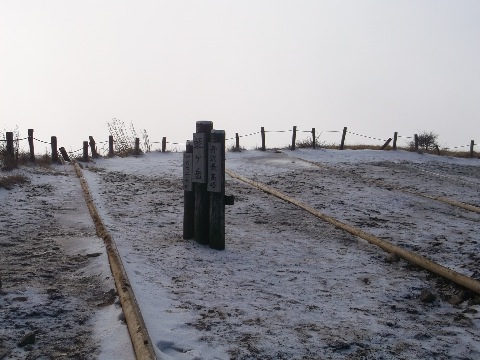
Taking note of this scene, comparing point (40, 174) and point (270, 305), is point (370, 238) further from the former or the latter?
point (40, 174)

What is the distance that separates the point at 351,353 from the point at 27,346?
2494 mm

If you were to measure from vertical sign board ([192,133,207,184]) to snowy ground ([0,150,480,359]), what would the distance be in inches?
37.3

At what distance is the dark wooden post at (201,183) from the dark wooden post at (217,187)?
0.40 feet

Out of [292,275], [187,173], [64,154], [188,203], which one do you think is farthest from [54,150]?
[292,275]

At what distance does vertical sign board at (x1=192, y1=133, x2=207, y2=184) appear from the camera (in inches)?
283

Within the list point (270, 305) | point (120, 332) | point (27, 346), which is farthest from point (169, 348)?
point (270, 305)

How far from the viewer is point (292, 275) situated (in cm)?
608

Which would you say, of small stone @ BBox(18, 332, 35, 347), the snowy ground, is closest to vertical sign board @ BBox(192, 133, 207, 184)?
the snowy ground

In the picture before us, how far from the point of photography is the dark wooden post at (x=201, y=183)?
720cm

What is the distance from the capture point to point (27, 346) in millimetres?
3846

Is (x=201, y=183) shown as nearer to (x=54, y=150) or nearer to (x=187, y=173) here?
(x=187, y=173)

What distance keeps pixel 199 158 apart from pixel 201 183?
0.36 meters

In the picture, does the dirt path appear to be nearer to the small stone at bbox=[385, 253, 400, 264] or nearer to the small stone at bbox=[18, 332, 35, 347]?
the small stone at bbox=[18, 332, 35, 347]

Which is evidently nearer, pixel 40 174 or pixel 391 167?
pixel 40 174
